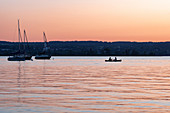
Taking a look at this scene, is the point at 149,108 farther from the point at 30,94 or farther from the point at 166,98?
the point at 30,94

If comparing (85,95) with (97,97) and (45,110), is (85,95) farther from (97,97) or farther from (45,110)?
(45,110)

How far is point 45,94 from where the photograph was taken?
31719 millimetres

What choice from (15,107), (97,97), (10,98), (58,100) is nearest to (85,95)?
(97,97)

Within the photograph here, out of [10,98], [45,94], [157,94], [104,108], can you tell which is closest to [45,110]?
[104,108]

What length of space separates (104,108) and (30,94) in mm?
8349

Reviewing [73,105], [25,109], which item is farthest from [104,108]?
[25,109]

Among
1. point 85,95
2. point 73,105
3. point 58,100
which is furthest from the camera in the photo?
point 85,95

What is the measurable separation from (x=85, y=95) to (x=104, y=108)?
20.6 feet

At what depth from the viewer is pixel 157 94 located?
32.0 meters

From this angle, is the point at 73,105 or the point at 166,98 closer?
the point at 73,105

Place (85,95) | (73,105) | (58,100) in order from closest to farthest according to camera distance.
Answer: (73,105), (58,100), (85,95)

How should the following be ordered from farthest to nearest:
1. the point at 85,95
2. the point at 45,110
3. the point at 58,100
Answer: the point at 85,95, the point at 58,100, the point at 45,110

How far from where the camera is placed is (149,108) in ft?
81.9

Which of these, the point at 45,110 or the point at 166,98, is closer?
the point at 45,110
